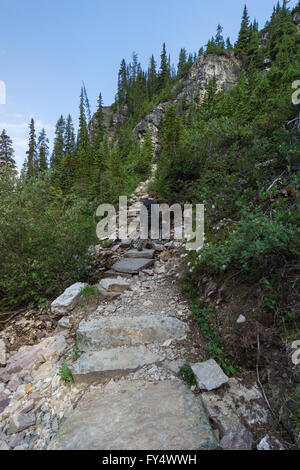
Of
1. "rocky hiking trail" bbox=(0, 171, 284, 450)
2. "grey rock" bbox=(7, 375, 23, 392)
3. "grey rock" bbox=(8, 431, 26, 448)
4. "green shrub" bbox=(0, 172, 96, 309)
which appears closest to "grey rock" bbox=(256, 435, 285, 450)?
"rocky hiking trail" bbox=(0, 171, 284, 450)

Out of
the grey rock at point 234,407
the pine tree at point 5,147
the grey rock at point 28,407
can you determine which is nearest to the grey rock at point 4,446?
the grey rock at point 28,407

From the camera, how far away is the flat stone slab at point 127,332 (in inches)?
120

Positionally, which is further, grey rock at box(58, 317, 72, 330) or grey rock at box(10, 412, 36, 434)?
grey rock at box(58, 317, 72, 330)

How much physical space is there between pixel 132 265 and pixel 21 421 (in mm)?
3485

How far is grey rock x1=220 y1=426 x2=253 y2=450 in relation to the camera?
1621 millimetres

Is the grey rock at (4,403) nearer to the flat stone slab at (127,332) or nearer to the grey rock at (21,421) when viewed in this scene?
the grey rock at (21,421)

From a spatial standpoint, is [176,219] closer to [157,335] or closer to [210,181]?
[210,181]

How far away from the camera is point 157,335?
3.09 metres

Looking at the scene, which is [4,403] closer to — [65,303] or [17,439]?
[17,439]

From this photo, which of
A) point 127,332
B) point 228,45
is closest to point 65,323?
point 127,332

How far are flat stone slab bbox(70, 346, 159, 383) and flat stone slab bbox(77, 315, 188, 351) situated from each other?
0.16m

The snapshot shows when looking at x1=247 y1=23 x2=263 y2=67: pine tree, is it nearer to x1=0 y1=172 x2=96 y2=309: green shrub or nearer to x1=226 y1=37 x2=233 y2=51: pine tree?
x1=226 y1=37 x2=233 y2=51: pine tree
